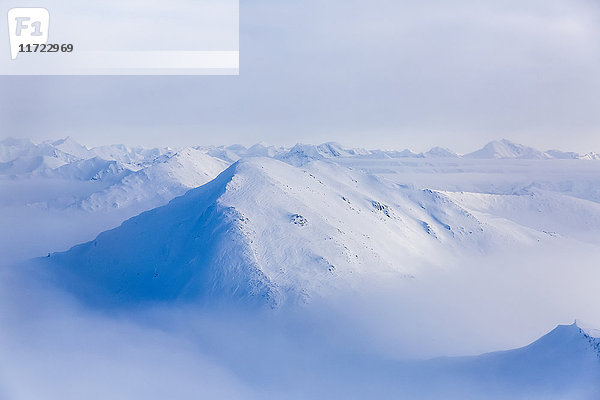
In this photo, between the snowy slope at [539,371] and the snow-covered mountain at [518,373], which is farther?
the snow-covered mountain at [518,373]

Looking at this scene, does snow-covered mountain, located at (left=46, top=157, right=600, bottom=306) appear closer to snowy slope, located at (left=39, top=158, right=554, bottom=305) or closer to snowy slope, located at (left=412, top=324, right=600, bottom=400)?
snowy slope, located at (left=39, top=158, right=554, bottom=305)

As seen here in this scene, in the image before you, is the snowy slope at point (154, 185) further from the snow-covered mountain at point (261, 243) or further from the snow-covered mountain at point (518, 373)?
the snow-covered mountain at point (518, 373)

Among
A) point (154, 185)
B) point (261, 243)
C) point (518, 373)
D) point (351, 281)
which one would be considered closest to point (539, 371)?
point (518, 373)

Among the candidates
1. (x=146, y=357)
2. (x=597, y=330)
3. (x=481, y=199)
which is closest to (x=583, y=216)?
(x=481, y=199)

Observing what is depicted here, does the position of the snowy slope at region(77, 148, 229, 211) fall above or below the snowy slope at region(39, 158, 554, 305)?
below

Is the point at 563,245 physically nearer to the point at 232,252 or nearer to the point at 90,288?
the point at 232,252

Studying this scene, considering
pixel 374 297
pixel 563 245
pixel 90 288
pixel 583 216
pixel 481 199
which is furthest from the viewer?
pixel 583 216

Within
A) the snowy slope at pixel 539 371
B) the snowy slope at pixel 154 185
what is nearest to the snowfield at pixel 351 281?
the snowy slope at pixel 539 371

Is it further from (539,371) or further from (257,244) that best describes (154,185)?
(539,371)

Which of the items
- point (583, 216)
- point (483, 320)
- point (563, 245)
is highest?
point (483, 320)

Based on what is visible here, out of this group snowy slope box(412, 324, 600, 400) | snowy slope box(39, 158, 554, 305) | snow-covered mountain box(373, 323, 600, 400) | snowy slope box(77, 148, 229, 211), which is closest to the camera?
snowy slope box(412, 324, 600, 400)

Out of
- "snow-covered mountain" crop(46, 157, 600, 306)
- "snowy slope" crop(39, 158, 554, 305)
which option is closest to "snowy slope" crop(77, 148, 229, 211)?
"snow-covered mountain" crop(46, 157, 600, 306)
